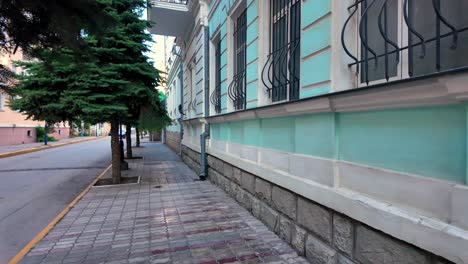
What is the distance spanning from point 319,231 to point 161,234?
2.21 metres

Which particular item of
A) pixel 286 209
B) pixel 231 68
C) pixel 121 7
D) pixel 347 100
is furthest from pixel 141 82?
pixel 347 100

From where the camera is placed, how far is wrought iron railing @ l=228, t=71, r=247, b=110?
20.4 ft

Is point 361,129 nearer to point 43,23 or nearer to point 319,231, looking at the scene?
point 319,231

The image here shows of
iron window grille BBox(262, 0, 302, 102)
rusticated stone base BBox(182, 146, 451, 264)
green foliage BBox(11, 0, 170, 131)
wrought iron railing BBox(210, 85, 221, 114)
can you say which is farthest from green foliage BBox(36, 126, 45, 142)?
iron window grille BBox(262, 0, 302, 102)

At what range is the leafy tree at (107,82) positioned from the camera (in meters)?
7.34

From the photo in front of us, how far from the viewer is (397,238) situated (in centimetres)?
230

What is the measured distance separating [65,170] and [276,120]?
10332 mm

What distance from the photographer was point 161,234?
456cm

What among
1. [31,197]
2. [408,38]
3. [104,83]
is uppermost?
[104,83]

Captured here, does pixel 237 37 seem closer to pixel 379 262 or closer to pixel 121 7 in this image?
pixel 121 7

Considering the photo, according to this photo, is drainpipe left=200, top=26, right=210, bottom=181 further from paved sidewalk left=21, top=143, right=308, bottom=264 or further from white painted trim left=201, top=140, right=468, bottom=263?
white painted trim left=201, top=140, right=468, bottom=263

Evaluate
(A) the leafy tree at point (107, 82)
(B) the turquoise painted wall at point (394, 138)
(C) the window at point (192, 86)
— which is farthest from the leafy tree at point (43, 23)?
(C) the window at point (192, 86)

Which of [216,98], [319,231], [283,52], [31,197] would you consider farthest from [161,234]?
[31,197]

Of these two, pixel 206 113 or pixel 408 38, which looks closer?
pixel 408 38
